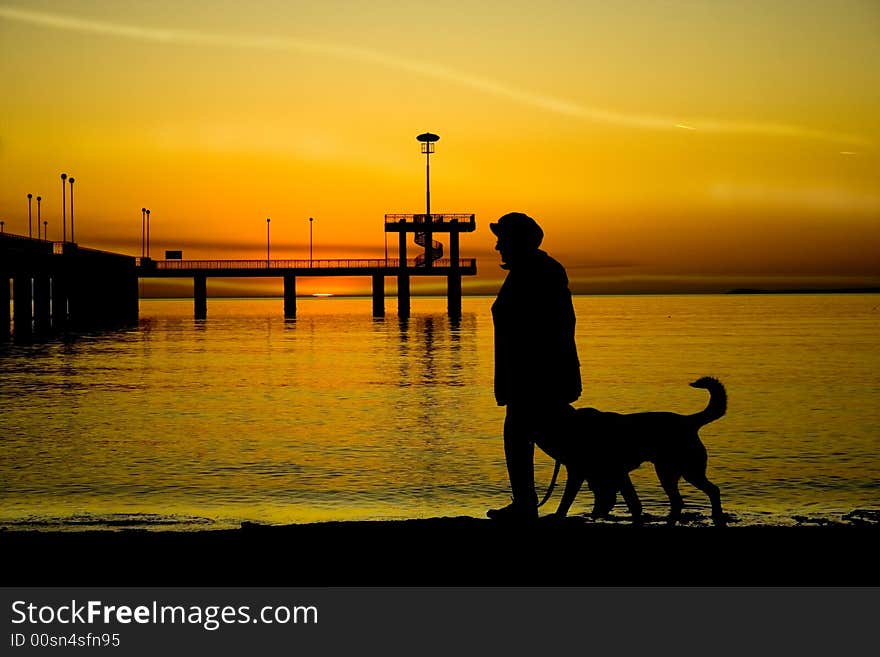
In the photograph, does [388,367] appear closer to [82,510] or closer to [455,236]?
[82,510]

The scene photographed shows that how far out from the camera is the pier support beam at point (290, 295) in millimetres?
109312

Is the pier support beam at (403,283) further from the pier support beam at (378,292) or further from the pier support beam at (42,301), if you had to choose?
the pier support beam at (42,301)

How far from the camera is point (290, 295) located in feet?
371

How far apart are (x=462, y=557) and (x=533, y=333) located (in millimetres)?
1442

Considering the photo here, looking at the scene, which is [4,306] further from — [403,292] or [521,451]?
[521,451]

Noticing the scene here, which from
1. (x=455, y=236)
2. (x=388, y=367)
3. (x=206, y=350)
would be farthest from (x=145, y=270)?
(x=388, y=367)

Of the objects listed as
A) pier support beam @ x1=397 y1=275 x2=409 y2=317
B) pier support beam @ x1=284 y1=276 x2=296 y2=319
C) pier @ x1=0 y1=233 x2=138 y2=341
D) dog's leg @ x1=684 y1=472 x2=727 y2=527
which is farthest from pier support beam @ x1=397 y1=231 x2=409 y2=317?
dog's leg @ x1=684 y1=472 x2=727 y2=527

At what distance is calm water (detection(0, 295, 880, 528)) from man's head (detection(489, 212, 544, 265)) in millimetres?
4058

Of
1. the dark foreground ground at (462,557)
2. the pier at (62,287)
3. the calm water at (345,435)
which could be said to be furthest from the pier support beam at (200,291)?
the dark foreground ground at (462,557)

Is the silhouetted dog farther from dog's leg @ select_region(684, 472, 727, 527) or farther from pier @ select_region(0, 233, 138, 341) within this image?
pier @ select_region(0, 233, 138, 341)

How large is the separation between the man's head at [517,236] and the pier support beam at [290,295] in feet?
328

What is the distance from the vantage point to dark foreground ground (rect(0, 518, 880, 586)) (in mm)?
5516

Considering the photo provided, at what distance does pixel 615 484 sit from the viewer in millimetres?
6398

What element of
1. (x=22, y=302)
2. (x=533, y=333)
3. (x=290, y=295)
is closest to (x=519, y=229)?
(x=533, y=333)
